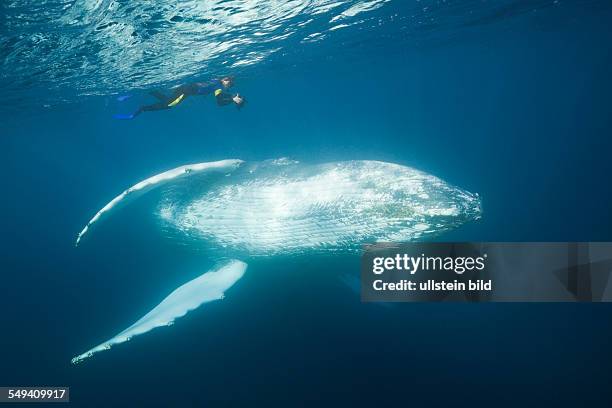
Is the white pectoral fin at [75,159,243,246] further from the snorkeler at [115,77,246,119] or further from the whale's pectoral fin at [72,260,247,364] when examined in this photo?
the snorkeler at [115,77,246,119]

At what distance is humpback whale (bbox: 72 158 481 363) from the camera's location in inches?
165

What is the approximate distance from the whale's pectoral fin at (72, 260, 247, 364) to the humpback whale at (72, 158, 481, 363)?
2cm

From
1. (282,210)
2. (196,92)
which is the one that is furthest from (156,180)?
(196,92)

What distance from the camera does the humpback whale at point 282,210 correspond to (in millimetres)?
4184

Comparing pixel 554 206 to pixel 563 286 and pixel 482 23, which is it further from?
pixel 563 286

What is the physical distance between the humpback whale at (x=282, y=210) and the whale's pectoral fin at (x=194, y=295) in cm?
2

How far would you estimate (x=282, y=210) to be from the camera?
486 centimetres

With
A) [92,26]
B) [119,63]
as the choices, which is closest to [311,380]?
[92,26]

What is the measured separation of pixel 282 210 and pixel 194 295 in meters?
2.27

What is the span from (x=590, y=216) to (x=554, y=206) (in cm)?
188

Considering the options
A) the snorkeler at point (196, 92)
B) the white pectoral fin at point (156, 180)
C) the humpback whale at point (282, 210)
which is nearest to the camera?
the humpback whale at point (282, 210)

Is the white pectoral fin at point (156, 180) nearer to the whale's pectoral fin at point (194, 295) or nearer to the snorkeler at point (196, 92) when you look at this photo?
the whale's pectoral fin at point (194, 295)

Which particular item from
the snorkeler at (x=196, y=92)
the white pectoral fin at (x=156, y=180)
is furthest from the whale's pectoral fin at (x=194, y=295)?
the snorkeler at (x=196, y=92)

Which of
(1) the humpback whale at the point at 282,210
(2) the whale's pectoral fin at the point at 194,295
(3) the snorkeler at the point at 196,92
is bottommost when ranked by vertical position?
(2) the whale's pectoral fin at the point at 194,295
